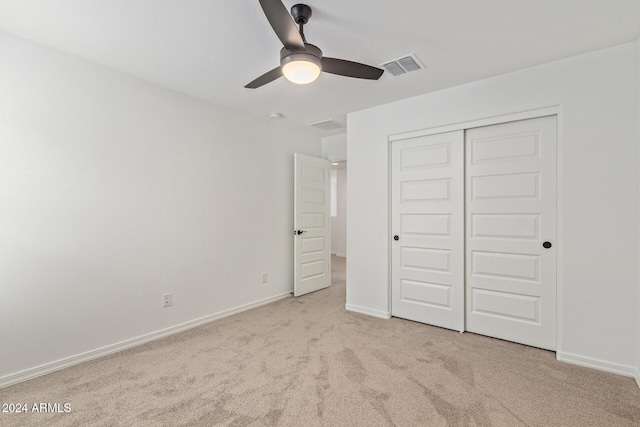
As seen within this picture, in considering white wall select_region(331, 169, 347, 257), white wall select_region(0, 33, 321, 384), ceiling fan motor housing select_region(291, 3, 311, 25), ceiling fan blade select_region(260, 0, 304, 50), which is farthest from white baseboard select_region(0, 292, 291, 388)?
white wall select_region(331, 169, 347, 257)

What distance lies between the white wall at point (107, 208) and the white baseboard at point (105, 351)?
0.05 feet

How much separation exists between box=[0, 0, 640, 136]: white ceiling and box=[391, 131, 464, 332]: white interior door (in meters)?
0.74

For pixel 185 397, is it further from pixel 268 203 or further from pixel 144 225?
pixel 268 203

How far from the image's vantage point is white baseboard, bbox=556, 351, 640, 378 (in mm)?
2195

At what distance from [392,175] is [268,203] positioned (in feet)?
5.52

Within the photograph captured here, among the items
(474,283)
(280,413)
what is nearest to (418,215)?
(474,283)

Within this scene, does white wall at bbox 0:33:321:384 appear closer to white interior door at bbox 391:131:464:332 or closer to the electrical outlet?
the electrical outlet

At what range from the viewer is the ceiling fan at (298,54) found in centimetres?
152

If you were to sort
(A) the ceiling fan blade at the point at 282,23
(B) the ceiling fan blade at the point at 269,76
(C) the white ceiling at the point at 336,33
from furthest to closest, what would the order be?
(B) the ceiling fan blade at the point at 269,76
(C) the white ceiling at the point at 336,33
(A) the ceiling fan blade at the point at 282,23

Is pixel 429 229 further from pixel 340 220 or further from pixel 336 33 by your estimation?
pixel 340 220

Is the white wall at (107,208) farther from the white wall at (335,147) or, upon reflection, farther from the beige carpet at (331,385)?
the white wall at (335,147)

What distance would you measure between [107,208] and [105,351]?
1219 millimetres

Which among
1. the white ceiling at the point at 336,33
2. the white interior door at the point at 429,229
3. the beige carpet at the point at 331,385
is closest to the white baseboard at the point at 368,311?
the white interior door at the point at 429,229

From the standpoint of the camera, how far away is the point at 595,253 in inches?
91.2
